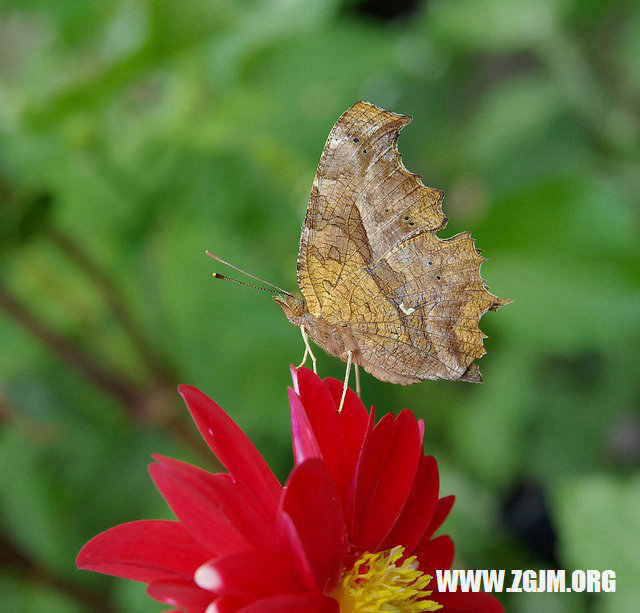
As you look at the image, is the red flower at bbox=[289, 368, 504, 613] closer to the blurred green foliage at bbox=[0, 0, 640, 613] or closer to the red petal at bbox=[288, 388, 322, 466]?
the red petal at bbox=[288, 388, 322, 466]

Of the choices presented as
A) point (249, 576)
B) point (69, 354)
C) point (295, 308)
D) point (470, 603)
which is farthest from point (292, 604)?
point (69, 354)

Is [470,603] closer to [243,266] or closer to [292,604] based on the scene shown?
[292,604]

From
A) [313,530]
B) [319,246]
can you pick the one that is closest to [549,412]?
[319,246]

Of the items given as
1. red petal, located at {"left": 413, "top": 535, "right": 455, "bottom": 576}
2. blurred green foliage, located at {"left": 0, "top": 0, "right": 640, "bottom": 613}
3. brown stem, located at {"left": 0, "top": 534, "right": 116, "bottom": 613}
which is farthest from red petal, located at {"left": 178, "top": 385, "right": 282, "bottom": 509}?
brown stem, located at {"left": 0, "top": 534, "right": 116, "bottom": 613}

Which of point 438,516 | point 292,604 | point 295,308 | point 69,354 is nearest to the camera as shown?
point 292,604

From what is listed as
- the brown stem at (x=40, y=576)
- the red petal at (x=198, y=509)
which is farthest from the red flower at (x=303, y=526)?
the brown stem at (x=40, y=576)

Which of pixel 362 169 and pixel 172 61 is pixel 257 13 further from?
pixel 362 169

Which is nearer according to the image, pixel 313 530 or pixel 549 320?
pixel 313 530

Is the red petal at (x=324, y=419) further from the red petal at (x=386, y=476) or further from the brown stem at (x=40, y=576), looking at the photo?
the brown stem at (x=40, y=576)
